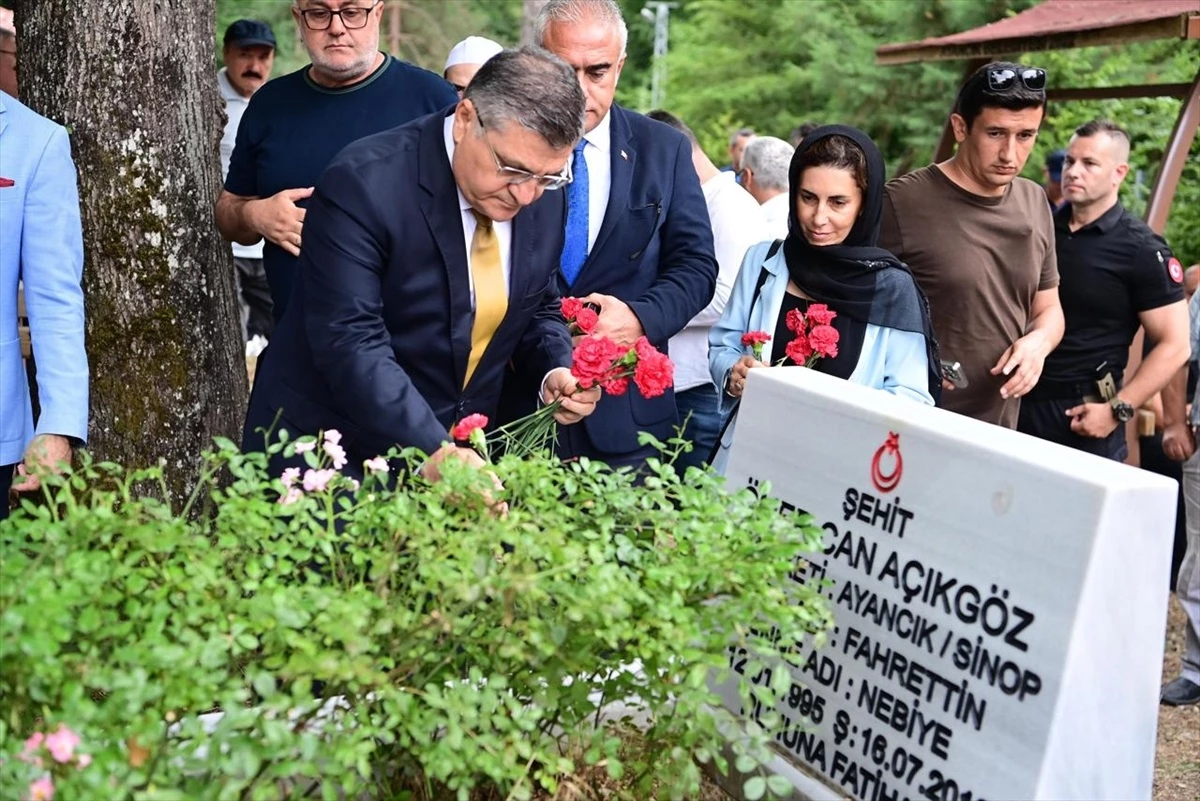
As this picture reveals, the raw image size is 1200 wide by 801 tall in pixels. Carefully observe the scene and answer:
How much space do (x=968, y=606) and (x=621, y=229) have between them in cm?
167

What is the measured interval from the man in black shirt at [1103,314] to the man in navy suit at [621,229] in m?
1.98

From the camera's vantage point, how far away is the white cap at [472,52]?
241 inches

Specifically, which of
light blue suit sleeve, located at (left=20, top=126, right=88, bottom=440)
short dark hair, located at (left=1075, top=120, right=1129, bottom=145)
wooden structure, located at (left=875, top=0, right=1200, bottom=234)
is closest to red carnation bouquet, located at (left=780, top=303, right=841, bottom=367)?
light blue suit sleeve, located at (left=20, top=126, right=88, bottom=440)

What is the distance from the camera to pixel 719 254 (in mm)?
4758

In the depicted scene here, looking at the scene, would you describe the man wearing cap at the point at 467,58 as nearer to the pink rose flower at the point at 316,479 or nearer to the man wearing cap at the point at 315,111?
the man wearing cap at the point at 315,111

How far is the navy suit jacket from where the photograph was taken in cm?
283

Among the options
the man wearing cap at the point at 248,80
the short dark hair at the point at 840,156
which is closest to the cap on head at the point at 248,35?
the man wearing cap at the point at 248,80

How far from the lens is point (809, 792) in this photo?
2.61 m

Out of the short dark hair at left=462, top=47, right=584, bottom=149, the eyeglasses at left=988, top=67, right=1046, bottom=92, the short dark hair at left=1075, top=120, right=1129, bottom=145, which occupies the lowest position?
the short dark hair at left=462, top=47, right=584, bottom=149

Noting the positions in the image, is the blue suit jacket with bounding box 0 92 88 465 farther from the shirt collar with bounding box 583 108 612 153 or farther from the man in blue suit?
the shirt collar with bounding box 583 108 612 153

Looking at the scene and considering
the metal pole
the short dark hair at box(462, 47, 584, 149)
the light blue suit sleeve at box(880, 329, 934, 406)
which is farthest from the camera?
the metal pole

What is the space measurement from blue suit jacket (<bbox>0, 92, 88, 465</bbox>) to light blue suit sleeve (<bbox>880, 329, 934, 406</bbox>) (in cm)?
188

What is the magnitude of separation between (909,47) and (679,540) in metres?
6.86

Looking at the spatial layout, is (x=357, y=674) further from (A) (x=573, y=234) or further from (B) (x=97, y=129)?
(B) (x=97, y=129)
